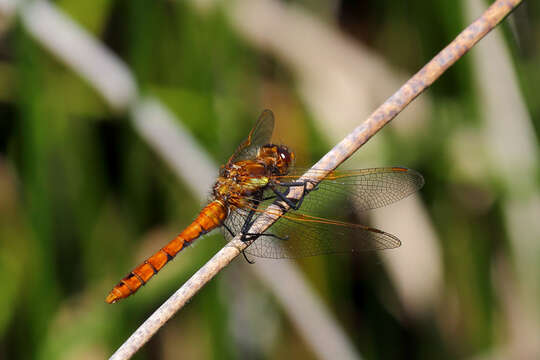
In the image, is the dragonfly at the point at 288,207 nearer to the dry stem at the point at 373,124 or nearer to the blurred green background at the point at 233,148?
the dry stem at the point at 373,124

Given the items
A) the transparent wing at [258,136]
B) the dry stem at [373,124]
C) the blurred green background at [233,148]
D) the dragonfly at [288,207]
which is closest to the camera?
the dry stem at [373,124]

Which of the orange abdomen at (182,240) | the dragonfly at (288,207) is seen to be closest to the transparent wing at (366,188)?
the dragonfly at (288,207)

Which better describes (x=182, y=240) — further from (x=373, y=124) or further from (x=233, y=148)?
(x=373, y=124)

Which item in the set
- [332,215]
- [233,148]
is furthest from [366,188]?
[233,148]

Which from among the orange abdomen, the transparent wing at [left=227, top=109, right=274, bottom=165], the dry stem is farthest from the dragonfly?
the dry stem

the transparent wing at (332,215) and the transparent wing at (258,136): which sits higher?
the transparent wing at (258,136)

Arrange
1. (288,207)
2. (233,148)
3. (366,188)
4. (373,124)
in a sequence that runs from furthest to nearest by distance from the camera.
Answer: (233,148), (366,188), (288,207), (373,124)

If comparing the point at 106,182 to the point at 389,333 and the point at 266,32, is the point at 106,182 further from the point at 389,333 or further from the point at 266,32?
the point at 389,333
